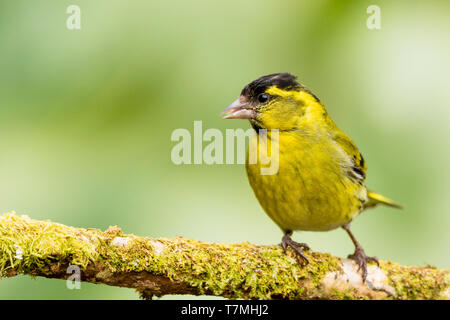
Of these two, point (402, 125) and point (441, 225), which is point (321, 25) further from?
point (441, 225)

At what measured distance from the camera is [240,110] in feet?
13.1

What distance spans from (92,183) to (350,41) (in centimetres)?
213

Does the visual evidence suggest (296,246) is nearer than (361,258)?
Yes

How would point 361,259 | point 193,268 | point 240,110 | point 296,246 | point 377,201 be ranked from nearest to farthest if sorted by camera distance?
Answer: point 193,268
point 296,246
point 361,259
point 240,110
point 377,201

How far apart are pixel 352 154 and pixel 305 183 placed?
1.91ft

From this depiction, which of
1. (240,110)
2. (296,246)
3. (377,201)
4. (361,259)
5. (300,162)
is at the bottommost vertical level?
(361,259)

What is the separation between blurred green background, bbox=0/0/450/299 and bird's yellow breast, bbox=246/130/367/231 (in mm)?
188

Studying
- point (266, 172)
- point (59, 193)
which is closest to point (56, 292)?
point (59, 193)

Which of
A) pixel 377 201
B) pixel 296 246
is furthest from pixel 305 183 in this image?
pixel 377 201

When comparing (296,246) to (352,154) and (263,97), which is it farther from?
(263,97)

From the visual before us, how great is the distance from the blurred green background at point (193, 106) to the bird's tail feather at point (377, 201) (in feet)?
0.25

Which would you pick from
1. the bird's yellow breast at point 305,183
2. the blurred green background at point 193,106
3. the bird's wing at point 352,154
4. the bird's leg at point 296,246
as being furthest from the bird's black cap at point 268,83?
the bird's leg at point 296,246

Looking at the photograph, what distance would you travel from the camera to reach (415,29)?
4.15 meters

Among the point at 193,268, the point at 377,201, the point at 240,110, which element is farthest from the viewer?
the point at 377,201
